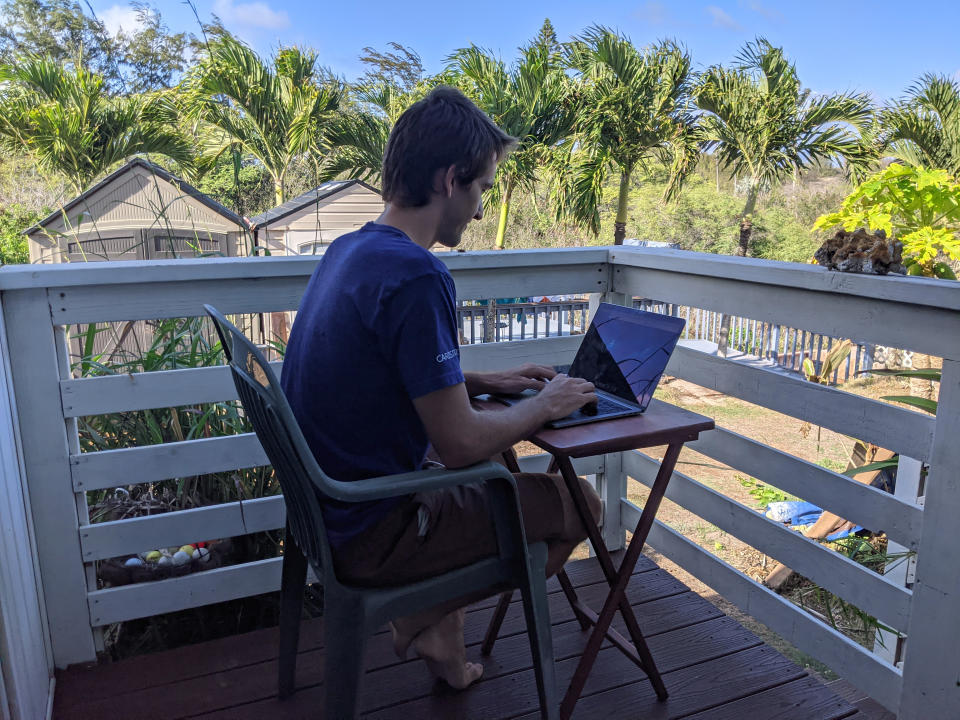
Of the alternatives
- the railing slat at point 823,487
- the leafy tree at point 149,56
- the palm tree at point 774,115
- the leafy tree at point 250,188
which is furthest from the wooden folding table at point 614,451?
the leafy tree at point 149,56

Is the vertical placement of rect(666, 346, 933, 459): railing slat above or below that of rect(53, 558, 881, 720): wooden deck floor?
above

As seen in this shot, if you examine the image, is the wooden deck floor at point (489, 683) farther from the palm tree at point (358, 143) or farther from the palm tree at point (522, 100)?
the palm tree at point (358, 143)

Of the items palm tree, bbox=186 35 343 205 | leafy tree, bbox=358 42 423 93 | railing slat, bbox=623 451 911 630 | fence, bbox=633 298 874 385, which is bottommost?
fence, bbox=633 298 874 385

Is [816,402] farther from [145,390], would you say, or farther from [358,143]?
[358,143]

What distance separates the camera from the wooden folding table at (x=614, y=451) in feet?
4.91

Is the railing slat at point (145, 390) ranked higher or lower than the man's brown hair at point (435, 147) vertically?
lower

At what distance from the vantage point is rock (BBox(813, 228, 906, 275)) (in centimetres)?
160

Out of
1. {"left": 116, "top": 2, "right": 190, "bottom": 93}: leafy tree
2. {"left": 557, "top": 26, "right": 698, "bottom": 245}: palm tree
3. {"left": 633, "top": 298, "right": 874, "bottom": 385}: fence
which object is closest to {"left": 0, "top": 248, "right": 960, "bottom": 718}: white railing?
{"left": 633, "top": 298, "right": 874, "bottom": 385}: fence

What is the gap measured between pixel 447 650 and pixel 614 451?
26.9 inches

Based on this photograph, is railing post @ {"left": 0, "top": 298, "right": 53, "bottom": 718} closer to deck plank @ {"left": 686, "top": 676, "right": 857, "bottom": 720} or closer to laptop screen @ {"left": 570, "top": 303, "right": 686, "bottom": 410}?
laptop screen @ {"left": 570, "top": 303, "right": 686, "bottom": 410}

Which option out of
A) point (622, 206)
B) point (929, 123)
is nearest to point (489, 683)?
point (622, 206)

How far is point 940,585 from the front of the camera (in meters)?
1.49

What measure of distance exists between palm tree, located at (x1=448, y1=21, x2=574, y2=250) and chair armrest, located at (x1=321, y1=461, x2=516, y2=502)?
11.3 metres

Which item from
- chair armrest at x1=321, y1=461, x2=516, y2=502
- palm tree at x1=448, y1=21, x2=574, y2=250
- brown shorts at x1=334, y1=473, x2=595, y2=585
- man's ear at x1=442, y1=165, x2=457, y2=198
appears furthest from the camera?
palm tree at x1=448, y1=21, x2=574, y2=250
